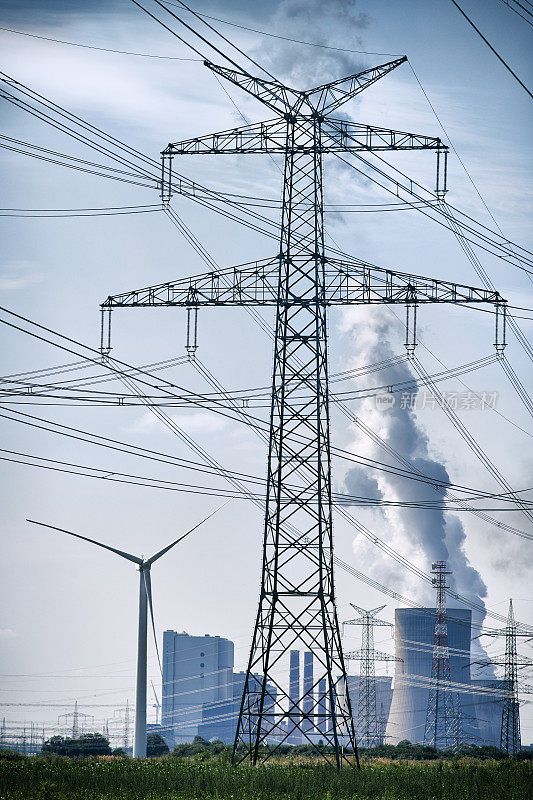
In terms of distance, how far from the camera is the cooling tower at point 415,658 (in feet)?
432

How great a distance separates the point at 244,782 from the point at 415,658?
109958mm

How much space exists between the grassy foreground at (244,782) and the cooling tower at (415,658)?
102 metres

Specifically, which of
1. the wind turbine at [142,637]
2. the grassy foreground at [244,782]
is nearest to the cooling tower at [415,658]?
the wind turbine at [142,637]

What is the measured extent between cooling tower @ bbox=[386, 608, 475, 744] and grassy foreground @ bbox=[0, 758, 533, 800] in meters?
102

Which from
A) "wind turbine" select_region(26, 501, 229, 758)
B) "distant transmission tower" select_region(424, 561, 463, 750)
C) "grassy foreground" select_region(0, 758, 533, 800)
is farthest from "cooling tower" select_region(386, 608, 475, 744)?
"grassy foreground" select_region(0, 758, 533, 800)

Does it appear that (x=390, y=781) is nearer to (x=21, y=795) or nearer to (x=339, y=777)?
(x=339, y=777)

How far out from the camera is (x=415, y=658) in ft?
431

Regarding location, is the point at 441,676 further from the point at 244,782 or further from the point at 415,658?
the point at 244,782

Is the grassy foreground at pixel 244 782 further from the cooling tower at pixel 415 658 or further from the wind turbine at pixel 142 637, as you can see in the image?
the cooling tower at pixel 415 658

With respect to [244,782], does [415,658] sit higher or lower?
higher

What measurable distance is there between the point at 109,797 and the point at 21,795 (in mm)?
1822

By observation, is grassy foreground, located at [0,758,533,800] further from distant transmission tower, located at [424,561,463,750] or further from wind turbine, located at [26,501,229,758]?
distant transmission tower, located at [424,561,463,750]

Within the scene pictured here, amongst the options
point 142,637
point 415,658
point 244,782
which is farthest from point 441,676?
point 244,782

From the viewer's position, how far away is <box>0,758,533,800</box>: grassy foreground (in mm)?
23219
